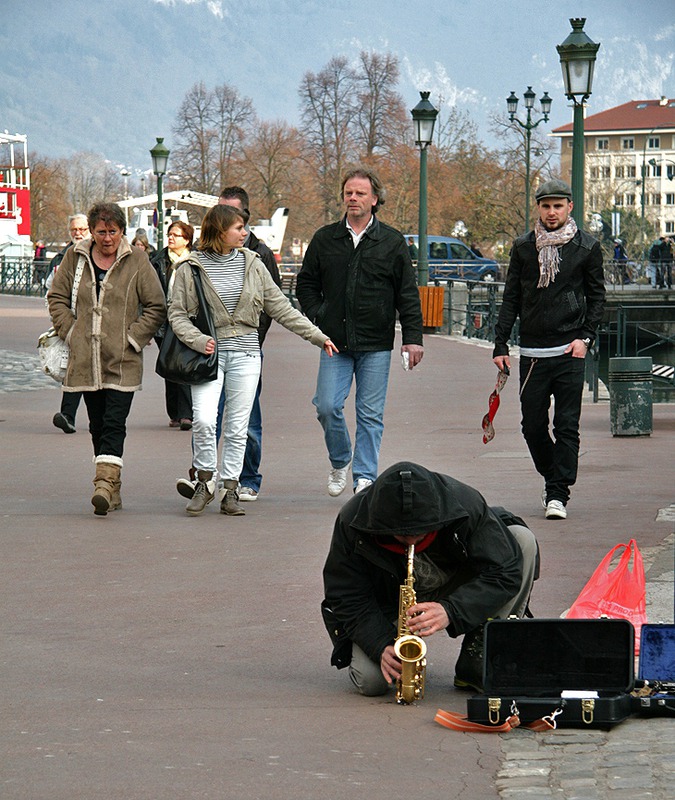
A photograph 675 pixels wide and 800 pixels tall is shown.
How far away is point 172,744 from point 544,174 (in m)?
57.1

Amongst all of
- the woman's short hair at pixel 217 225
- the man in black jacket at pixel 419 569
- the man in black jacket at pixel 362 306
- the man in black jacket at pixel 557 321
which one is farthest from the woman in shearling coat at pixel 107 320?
the man in black jacket at pixel 419 569

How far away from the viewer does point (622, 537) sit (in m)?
8.02

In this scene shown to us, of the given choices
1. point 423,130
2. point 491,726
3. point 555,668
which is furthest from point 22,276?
point 491,726

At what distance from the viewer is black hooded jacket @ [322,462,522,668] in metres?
4.82

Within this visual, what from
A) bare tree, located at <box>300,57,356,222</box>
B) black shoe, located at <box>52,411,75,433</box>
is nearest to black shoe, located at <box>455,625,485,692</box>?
black shoe, located at <box>52,411,75,433</box>

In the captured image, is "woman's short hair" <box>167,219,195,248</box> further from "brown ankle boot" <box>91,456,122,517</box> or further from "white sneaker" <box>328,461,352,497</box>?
"brown ankle boot" <box>91,456,122,517</box>

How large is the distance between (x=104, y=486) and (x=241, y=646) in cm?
320

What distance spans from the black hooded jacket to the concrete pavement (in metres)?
0.29

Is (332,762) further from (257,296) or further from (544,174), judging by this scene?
(544,174)

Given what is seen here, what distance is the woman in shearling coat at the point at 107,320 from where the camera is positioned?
349 inches

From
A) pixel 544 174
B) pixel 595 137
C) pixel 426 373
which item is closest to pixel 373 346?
pixel 426 373

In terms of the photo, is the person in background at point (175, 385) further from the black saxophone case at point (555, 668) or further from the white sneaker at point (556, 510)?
the black saxophone case at point (555, 668)

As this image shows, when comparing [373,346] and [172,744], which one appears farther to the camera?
[373,346]

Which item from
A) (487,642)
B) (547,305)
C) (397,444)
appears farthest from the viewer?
(397,444)
